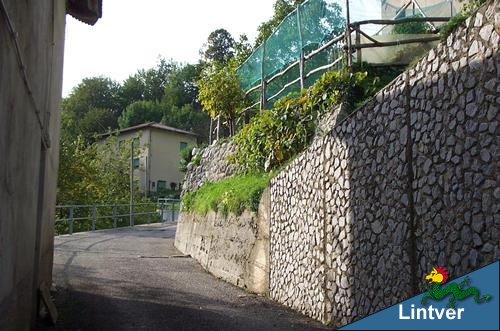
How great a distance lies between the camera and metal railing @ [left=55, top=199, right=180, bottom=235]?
22.8m

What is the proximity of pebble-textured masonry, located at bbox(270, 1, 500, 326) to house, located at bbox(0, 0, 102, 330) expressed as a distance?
12.1 feet

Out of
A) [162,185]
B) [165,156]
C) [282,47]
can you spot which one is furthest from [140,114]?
[282,47]

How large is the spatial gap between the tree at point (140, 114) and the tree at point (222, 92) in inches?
1338

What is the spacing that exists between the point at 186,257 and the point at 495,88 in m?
11.7

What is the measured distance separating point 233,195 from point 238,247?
4.76 ft

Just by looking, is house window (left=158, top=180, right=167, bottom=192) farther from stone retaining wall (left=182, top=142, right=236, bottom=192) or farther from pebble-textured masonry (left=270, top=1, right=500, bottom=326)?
pebble-textured masonry (left=270, top=1, right=500, bottom=326)

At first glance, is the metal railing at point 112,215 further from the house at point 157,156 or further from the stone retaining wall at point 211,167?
the house at point 157,156

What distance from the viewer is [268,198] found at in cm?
1001

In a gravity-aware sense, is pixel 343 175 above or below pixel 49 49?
below

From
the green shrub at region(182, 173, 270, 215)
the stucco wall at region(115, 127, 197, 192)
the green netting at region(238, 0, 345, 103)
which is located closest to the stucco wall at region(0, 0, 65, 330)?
the green shrub at region(182, 173, 270, 215)

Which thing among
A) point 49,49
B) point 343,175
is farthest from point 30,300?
point 343,175

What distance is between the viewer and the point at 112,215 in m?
24.6

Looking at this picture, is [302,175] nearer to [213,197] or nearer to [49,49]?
[49,49]

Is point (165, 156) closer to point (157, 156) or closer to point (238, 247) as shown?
point (157, 156)
